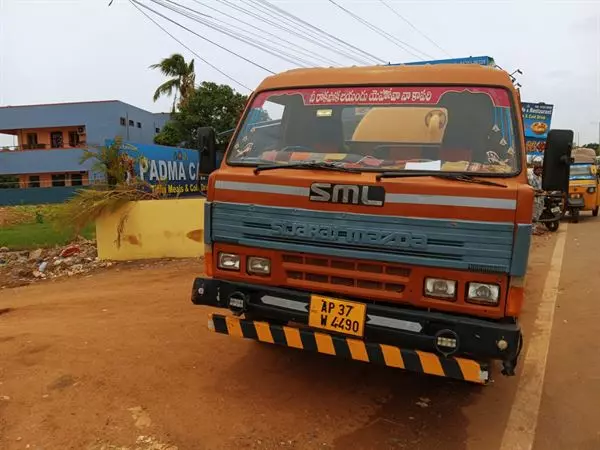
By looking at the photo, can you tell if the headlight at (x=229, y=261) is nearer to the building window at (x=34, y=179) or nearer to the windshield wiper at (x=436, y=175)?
the windshield wiper at (x=436, y=175)

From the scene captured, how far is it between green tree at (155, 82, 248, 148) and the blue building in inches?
164

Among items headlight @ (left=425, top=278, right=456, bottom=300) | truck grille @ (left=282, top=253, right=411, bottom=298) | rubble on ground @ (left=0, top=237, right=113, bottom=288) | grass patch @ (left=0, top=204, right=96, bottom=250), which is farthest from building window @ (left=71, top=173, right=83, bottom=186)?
headlight @ (left=425, top=278, right=456, bottom=300)

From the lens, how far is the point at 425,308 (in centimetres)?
341

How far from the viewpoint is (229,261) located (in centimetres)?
388

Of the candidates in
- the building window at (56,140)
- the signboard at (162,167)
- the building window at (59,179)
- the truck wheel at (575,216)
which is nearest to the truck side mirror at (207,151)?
the signboard at (162,167)

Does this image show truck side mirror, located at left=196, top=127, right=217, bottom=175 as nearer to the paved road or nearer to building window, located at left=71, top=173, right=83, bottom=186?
the paved road

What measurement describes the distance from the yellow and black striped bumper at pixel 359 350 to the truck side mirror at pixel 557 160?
5.17 feet

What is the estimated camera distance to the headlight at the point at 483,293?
323 centimetres

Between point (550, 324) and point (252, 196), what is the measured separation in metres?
4.21

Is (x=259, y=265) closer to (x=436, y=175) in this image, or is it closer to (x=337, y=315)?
(x=337, y=315)

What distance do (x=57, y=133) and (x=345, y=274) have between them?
119ft

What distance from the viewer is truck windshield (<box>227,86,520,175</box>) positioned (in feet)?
12.2

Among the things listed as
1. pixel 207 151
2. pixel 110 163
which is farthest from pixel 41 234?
pixel 207 151

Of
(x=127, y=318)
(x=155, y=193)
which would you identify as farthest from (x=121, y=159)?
(x=127, y=318)
